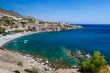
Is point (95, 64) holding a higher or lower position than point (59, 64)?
higher

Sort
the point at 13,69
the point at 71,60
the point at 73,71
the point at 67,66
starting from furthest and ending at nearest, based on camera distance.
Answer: the point at 71,60
the point at 67,66
the point at 73,71
the point at 13,69

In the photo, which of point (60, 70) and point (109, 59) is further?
point (109, 59)

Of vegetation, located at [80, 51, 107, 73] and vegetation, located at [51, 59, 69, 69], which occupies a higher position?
vegetation, located at [80, 51, 107, 73]

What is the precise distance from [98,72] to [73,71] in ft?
42.9

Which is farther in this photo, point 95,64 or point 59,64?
point 59,64

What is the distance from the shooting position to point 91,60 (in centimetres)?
5006

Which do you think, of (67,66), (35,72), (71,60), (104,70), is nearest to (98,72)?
(104,70)

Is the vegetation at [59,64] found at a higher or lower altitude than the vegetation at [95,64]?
lower

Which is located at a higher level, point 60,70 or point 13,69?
point 13,69

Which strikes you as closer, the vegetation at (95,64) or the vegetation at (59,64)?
the vegetation at (95,64)

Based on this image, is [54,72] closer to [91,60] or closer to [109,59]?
[91,60]

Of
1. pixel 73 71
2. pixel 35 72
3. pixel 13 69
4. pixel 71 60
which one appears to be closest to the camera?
pixel 13 69

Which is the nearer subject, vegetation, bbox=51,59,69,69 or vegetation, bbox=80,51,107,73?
vegetation, bbox=80,51,107,73

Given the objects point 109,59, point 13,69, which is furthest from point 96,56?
point 109,59
